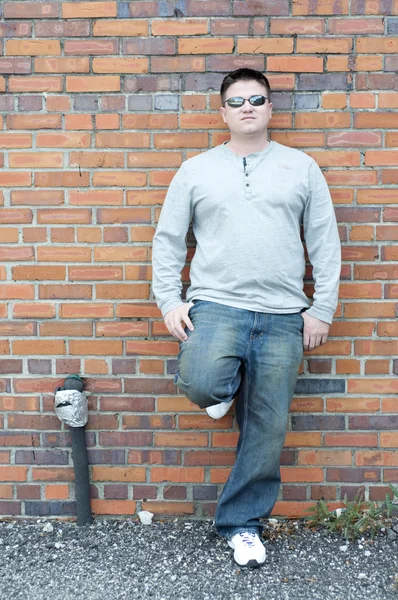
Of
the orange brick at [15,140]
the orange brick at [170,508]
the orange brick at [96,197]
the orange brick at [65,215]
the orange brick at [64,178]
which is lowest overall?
the orange brick at [170,508]

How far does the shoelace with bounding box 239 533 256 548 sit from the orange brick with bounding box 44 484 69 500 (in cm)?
94

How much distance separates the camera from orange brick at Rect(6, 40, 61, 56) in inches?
118

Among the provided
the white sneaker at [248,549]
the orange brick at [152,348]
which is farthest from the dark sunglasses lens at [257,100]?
the white sneaker at [248,549]

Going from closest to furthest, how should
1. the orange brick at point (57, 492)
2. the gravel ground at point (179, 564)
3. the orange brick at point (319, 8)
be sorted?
the gravel ground at point (179, 564)
the orange brick at point (319, 8)
the orange brick at point (57, 492)

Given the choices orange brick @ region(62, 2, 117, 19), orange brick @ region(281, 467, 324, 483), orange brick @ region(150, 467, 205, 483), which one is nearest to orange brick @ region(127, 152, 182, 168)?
orange brick @ region(62, 2, 117, 19)

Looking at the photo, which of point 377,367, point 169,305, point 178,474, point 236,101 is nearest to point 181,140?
point 236,101

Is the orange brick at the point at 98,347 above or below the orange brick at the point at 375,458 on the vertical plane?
above

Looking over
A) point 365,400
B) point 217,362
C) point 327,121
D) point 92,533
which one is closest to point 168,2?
point 327,121

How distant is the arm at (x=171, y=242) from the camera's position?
2811mm

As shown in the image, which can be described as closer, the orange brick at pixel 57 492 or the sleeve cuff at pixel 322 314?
the sleeve cuff at pixel 322 314

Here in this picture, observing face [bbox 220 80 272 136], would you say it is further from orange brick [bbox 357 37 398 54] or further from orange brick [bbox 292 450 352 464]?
orange brick [bbox 292 450 352 464]

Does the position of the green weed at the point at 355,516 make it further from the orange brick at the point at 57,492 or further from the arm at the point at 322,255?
the orange brick at the point at 57,492

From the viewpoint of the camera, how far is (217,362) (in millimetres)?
2639

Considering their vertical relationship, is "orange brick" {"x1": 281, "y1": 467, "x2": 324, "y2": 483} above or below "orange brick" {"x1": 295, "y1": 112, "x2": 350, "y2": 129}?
below
